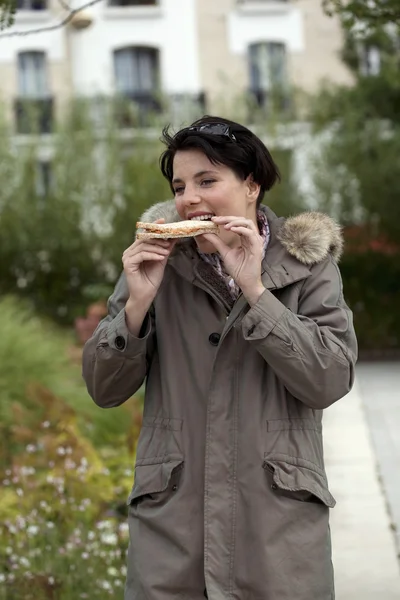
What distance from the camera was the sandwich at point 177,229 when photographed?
2.63 m

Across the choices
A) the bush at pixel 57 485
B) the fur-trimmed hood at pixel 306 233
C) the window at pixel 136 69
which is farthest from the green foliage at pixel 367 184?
the fur-trimmed hood at pixel 306 233

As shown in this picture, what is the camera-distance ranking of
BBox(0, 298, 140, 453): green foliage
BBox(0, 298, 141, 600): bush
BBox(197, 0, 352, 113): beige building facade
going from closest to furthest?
BBox(0, 298, 141, 600): bush → BBox(0, 298, 140, 453): green foliage → BBox(197, 0, 352, 113): beige building facade

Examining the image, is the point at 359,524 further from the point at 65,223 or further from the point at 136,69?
the point at 136,69

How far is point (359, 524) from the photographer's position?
248 inches

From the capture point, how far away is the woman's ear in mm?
2822

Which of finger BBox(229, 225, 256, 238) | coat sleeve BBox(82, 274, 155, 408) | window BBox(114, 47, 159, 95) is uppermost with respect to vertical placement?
window BBox(114, 47, 159, 95)

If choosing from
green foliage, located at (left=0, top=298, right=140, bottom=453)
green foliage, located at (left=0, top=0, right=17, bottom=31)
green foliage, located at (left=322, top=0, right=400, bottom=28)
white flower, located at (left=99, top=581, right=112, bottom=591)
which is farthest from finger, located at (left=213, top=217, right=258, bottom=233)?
green foliage, located at (left=0, top=298, right=140, bottom=453)

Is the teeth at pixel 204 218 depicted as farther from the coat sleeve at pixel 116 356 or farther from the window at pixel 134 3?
the window at pixel 134 3

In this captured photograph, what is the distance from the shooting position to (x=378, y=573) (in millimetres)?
5316

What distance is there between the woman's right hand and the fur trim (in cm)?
32

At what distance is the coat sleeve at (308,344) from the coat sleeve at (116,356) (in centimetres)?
32

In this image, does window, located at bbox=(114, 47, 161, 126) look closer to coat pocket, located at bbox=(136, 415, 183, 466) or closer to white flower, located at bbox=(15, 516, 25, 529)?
white flower, located at bbox=(15, 516, 25, 529)

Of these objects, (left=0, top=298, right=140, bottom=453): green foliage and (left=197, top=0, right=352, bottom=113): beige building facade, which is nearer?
(left=0, top=298, right=140, bottom=453): green foliage

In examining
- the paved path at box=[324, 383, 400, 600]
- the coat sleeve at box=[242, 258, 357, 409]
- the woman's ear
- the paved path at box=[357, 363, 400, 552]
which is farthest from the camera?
the paved path at box=[357, 363, 400, 552]
